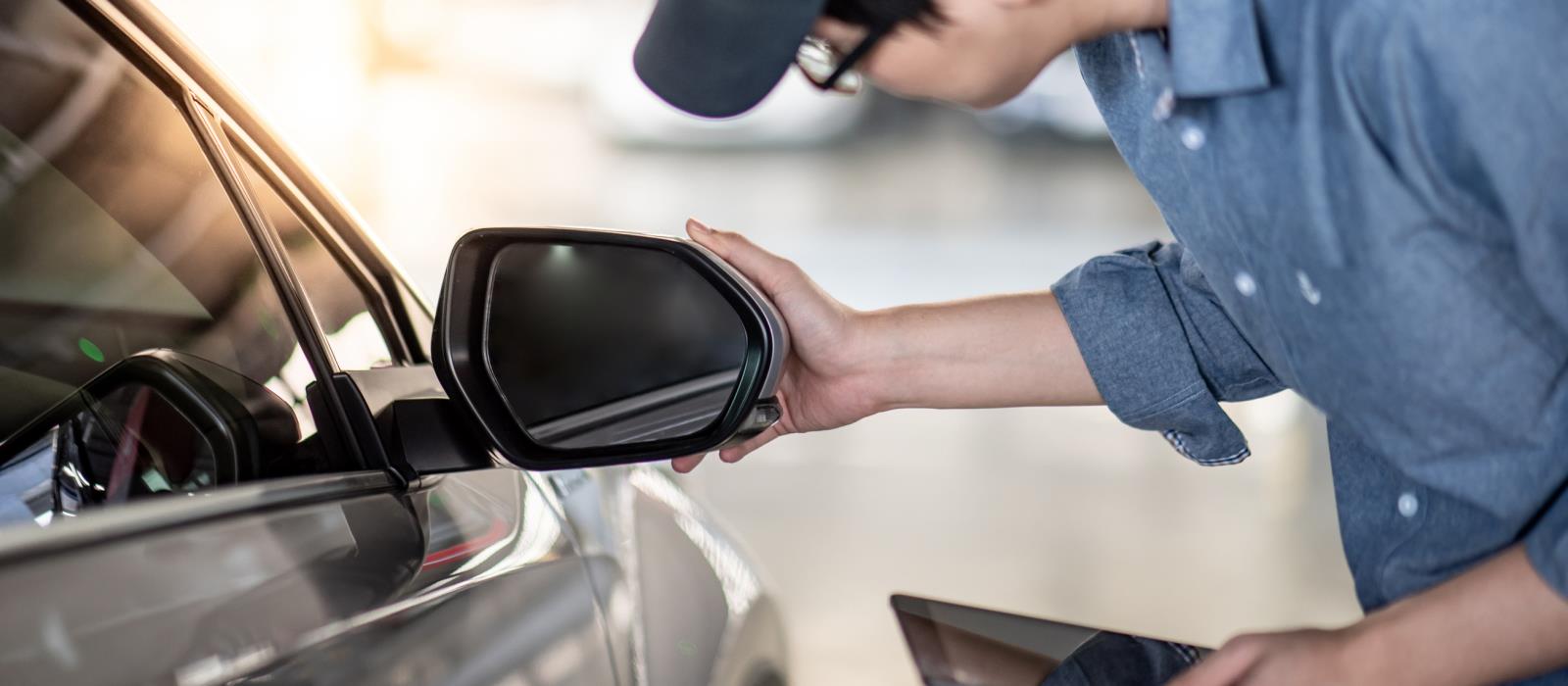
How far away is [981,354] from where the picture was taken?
4.23 feet

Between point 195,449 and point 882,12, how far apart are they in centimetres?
53

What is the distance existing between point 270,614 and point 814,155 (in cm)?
1293

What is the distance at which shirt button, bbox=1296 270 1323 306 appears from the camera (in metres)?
0.90

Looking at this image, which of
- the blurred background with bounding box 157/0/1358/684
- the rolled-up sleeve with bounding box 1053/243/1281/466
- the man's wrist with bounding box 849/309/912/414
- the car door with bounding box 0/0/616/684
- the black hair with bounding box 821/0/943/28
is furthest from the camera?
the blurred background with bounding box 157/0/1358/684

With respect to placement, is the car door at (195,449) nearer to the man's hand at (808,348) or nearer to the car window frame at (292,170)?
the car window frame at (292,170)

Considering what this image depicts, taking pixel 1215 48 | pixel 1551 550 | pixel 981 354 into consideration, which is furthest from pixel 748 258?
pixel 1551 550

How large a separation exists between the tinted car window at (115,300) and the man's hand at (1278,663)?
614mm

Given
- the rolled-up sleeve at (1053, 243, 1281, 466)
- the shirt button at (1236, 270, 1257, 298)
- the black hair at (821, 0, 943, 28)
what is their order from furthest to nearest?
the rolled-up sleeve at (1053, 243, 1281, 466), the shirt button at (1236, 270, 1257, 298), the black hair at (821, 0, 943, 28)

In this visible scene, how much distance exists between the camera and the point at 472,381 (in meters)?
0.89

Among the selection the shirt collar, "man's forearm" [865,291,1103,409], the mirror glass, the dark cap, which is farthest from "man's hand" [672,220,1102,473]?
the shirt collar

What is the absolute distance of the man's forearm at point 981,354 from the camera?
1262 mm

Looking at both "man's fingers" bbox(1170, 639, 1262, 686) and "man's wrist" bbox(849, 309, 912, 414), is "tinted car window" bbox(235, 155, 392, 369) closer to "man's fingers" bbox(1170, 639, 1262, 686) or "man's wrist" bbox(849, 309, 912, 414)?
"man's wrist" bbox(849, 309, 912, 414)

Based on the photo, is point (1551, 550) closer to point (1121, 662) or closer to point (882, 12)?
point (1121, 662)

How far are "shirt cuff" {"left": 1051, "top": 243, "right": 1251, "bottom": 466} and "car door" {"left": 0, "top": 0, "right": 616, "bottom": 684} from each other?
1.77 ft
